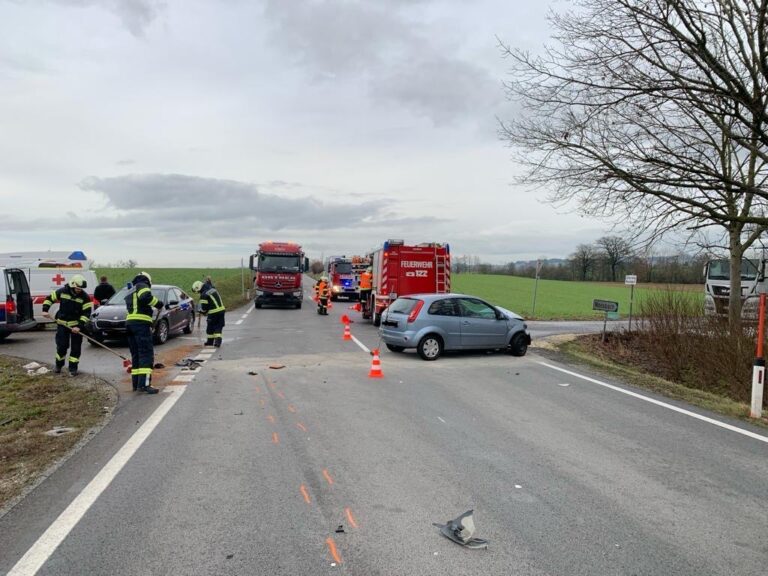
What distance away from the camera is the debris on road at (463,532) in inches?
144

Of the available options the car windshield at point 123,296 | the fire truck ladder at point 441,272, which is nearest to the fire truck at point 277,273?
the fire truck ladder at point 441,272

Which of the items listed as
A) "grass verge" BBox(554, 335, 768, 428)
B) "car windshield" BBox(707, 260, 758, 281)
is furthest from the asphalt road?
"car windshield" BBox(707, 260, 758, 281)

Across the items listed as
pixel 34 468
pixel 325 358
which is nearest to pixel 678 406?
pixel 325 358

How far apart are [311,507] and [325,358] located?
8112 millimetres

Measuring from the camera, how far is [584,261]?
106 m

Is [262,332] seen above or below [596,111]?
below

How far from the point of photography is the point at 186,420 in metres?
Answer: 6.80

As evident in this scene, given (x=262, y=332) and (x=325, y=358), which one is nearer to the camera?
(x=325, y=358)

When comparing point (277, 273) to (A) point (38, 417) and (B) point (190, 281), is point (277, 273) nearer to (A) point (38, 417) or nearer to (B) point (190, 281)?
(A) point (38, 417)

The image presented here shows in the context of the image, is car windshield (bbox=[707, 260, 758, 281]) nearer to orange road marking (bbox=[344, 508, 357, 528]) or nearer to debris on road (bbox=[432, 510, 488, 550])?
debris on road (bbox=[432, 510, 488, 550])

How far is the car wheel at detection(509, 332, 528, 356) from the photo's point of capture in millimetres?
13156

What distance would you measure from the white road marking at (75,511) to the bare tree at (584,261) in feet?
352

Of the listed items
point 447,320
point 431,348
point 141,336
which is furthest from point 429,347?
point 141,336

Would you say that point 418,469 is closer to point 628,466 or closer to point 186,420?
point 628,466
